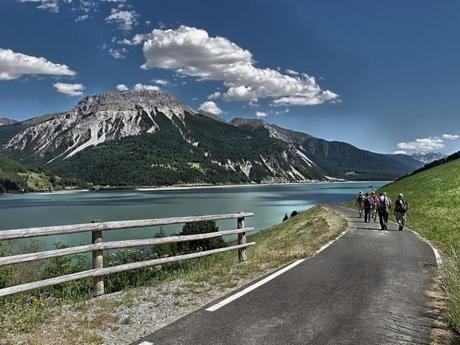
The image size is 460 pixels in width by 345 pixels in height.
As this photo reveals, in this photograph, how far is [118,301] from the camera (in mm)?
8789

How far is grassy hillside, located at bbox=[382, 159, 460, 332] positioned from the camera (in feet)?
25.7

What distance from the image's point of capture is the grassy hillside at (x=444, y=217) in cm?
783

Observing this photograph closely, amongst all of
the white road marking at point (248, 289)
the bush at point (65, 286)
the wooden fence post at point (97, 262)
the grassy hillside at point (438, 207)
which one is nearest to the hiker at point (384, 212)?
the grassy hillside at point (438, 207)

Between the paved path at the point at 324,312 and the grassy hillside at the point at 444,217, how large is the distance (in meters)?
0.75

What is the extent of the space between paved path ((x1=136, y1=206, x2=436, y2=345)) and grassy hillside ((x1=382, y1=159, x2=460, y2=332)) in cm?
75

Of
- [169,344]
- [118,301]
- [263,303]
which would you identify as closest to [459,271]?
[263,303]

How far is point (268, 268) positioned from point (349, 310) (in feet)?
15.0

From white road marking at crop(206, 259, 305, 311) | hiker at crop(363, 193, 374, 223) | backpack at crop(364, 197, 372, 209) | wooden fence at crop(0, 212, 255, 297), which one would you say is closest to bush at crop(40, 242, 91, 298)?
wooden fence at crop(0, 212, 255, 297)

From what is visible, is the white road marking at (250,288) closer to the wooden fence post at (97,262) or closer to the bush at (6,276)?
the wooden fence post at (97,262)

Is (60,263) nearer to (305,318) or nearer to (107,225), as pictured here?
(107,225)

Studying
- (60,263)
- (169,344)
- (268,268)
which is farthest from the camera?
(60,263)

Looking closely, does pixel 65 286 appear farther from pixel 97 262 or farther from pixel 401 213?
pixel 401 213

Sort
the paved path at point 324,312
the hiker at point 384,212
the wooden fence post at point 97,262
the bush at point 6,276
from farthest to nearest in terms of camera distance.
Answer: the hiker at point 384,212
the bush at point 6,276
the wooden fence post at point 97,262
the paved path at point 324,312

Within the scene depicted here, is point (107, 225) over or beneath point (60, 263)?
over
